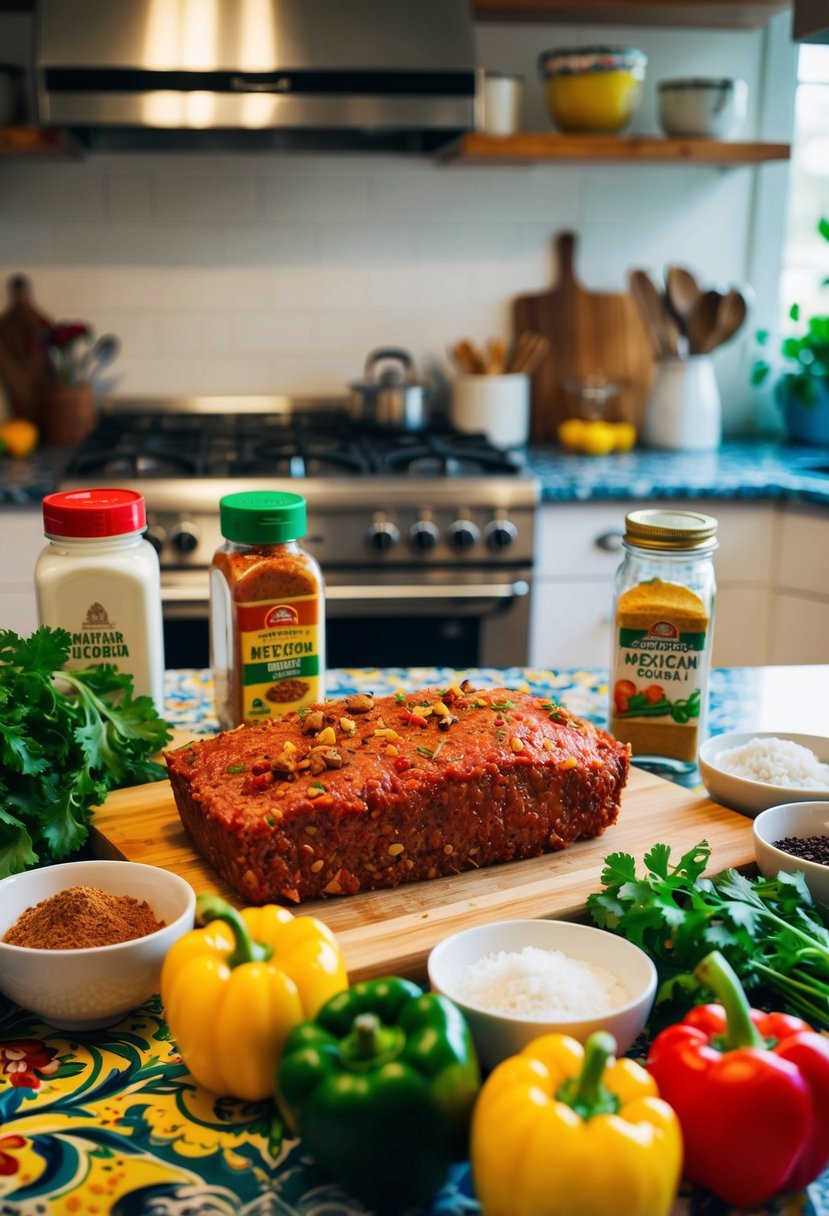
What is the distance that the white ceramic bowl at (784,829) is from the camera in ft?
3.80

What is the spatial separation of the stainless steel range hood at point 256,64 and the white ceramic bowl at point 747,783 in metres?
1.94

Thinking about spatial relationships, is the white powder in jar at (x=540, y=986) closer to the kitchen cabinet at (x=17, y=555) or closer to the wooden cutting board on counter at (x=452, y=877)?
the wooden cutting board on counter at (x=452, y=877)

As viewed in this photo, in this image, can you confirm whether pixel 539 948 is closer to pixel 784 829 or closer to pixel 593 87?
pixel 784 829

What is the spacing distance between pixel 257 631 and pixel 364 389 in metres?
2.01

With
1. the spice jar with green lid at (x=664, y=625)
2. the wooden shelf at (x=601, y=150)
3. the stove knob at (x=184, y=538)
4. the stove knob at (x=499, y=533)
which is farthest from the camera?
the wooden shelf at (x=601, y=150)

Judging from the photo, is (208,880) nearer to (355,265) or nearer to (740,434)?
(355,265)

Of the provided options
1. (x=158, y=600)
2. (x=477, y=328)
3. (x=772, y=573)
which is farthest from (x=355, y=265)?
(x=158, y=600)

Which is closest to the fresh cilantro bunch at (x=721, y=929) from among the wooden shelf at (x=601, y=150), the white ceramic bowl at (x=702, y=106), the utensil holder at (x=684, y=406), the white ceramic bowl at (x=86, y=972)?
the white ceramic bowl at (x=86, y=972)

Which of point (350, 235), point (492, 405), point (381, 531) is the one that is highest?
point (350, 235)

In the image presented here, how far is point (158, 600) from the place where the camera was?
4.99ft

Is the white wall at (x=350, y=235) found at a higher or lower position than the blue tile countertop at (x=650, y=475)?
higher

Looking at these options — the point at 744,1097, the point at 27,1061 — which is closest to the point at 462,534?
the point at 27,1061

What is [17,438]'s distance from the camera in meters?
3.21

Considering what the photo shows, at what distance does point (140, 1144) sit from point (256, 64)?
2.57 metres
